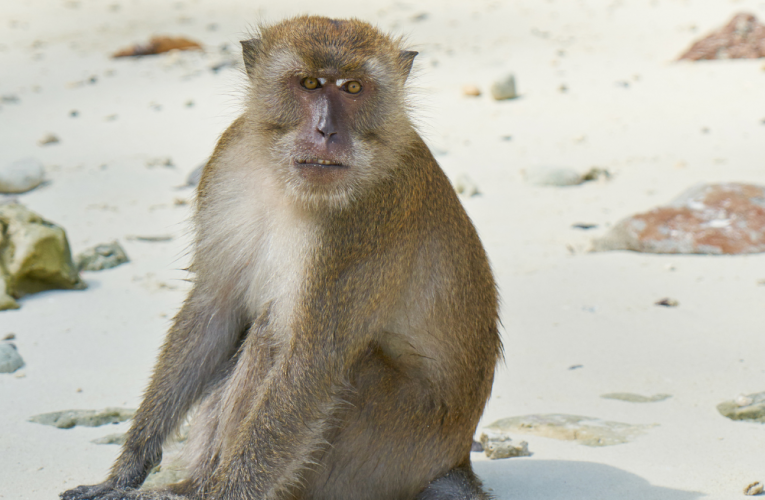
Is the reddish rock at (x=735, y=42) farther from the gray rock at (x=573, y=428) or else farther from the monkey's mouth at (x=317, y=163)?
the monkey's mouth at (x=317, y=163)

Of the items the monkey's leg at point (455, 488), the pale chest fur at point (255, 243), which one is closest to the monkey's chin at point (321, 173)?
the pale chest fur at point (255, 243)

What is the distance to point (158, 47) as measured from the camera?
13.5 metres

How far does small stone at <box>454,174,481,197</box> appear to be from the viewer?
8.05m

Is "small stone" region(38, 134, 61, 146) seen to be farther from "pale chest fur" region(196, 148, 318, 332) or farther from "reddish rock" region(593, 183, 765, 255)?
"pale chest fur" region(196, 148, 318, 332)

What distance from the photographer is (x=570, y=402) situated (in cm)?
473

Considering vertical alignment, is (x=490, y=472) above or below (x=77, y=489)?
below

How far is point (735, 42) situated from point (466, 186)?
6.01m

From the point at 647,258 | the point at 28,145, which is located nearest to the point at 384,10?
the point at 28,145

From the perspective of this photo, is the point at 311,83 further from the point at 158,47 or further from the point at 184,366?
the point at 158,47

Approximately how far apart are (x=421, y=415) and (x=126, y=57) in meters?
11.0

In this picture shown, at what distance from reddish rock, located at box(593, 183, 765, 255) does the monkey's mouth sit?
12.5ft

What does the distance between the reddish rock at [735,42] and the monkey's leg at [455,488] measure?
976 centimetres

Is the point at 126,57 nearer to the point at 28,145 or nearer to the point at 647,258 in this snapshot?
the point at 28,145

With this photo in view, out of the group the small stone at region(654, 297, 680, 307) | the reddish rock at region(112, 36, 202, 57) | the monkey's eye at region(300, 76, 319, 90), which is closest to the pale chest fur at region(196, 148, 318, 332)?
the monkey's eye at region(300, 76, 319, 90)
